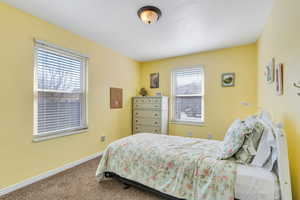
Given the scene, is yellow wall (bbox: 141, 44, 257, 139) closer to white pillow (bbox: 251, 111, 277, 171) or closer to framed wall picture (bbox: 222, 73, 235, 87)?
framed wall picture (bbox: 222, 73, 235, 87)

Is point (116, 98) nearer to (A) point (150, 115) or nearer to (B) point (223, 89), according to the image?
(A) point (150, 115)

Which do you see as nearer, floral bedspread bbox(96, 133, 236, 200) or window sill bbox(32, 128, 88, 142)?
floral bedspread bbox(96, 133, 236, 200)

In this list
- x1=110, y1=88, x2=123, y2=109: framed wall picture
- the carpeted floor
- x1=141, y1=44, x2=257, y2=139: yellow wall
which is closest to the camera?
the carpeted floor

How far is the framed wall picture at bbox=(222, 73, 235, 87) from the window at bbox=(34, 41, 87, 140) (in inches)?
125

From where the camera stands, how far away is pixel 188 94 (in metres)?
3.96

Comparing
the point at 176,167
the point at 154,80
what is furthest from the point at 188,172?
the point at 154,80

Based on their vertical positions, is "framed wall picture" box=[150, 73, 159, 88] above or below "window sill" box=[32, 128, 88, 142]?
above

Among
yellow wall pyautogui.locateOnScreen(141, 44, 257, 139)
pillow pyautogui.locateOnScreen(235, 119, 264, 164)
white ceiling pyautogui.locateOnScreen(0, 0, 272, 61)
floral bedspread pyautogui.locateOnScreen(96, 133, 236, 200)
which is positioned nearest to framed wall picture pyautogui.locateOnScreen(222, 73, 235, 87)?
yellow wall pyautogui.locateOnScreen(141, 44, 257, 139)

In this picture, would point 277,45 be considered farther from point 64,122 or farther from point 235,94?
point 64,122

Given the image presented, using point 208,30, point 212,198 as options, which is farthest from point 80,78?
point 212,198

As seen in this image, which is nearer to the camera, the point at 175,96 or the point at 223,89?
the point at 223,89

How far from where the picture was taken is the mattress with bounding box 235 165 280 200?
1.25 metres

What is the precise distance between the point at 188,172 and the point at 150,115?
2384 millimetres

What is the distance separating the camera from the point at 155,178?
5.85ft
